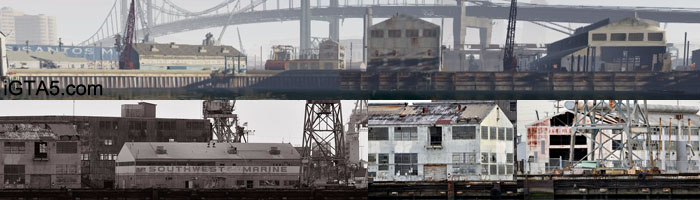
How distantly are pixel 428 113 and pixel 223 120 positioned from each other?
41.4 ft

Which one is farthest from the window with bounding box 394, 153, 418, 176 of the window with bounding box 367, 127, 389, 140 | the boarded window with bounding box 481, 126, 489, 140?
the boarded window with bounding box 481, 126, 489, 140

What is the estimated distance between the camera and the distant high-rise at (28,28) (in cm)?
13438

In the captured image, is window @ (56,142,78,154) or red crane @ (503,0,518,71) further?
red crane @ (503,0,518,71)

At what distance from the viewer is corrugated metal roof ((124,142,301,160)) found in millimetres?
34263

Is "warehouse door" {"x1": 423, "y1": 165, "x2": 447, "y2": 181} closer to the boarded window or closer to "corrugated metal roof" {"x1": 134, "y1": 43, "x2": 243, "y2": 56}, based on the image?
the boarded window

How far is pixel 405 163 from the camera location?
98.2 ft

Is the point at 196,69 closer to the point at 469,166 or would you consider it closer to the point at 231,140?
the point at 231,140

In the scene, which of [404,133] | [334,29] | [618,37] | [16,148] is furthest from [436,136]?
[334,29]

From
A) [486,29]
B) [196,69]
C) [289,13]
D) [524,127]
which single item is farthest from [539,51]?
[524,127]

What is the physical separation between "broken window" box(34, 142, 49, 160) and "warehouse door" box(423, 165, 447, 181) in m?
10.8

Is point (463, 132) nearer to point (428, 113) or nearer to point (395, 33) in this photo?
point (428, 113)

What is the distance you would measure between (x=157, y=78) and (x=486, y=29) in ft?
134

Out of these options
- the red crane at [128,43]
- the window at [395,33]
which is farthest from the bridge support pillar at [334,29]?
the red crane at [128,43]

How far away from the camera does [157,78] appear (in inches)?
5064
